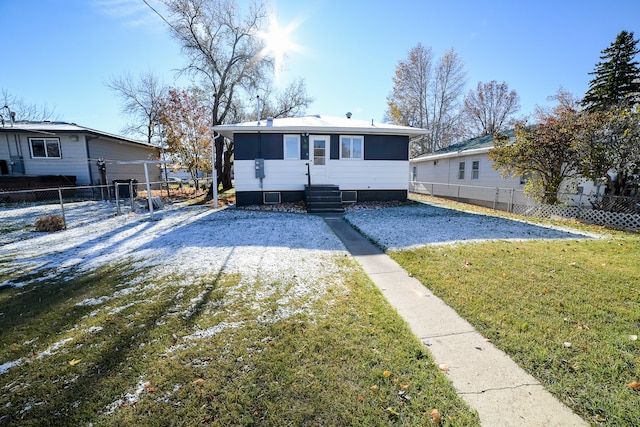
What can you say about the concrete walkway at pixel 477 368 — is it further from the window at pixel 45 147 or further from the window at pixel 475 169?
the window at pixel 45 147

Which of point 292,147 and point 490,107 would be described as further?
point 490,107

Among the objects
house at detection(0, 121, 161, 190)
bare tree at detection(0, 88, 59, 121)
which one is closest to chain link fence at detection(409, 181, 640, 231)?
house at detection(0, 121, 161, 190)

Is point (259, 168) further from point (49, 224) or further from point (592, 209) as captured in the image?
point (592, 209)

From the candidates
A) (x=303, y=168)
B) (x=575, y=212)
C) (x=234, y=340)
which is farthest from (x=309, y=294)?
(x=575, y=212)

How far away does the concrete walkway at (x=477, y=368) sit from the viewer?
1.94m

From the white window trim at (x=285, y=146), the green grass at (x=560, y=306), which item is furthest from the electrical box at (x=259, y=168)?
the green grass at (x=560, y=306)

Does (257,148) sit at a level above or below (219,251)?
above

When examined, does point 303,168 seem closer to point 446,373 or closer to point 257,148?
point 257,148

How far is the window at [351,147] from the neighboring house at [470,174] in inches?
240

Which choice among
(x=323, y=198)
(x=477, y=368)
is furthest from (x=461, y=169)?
(x=477, y=368)

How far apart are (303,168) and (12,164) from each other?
1504 cm

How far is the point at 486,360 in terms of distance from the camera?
251 cm

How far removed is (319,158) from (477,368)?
35.1 ft

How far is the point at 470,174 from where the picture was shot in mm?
16828
